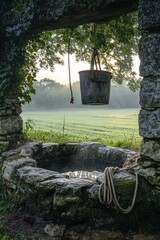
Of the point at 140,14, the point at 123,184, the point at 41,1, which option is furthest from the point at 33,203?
the point at 41,1

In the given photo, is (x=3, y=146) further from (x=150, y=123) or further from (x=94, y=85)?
(x=150, y=123)

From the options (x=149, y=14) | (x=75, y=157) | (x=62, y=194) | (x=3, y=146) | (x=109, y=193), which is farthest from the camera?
(x=75, y=157)

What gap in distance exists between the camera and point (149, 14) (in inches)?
127

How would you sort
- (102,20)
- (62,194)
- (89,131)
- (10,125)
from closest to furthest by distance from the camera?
(62,194)
(102,20)
(10,125)
(89,131)

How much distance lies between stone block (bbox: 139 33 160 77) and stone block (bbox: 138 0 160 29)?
0.12 metres

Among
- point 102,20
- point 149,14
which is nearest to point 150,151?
point 149,14

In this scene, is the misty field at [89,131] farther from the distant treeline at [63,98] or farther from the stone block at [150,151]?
the distant treeline at [63,98]

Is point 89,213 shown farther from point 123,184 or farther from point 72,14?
point 72,14

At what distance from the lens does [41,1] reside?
15.3ft

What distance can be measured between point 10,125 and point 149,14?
142 inches

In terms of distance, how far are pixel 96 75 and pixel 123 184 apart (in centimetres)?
161

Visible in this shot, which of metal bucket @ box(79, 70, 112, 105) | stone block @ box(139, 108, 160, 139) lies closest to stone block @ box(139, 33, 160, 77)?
stone block @ box(139, 108, 160, 139)

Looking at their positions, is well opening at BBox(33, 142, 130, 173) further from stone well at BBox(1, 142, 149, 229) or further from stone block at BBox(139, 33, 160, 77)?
stone block at BBox(139, 33, 160, 77)

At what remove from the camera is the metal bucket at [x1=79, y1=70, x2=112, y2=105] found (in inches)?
161
